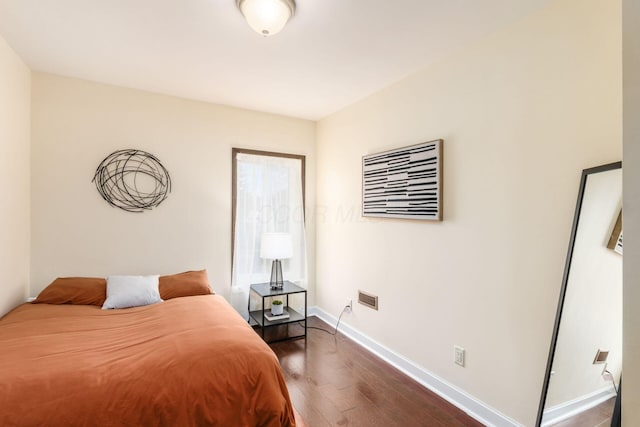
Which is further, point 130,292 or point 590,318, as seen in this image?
point 130,292

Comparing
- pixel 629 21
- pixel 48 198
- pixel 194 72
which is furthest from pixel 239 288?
pixel 629 21

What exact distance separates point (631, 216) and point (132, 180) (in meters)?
3.42

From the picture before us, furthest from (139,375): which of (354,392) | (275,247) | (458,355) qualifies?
(458,355)

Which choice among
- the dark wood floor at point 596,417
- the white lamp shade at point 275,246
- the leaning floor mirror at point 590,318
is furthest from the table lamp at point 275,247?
the dark wood floor at point 596,417

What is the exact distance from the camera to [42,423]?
121cm

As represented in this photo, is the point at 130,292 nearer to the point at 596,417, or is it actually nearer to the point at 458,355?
the point at 458,355

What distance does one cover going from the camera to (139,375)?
56.6 inches

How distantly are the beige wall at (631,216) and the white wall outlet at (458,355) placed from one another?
1538 millimetres

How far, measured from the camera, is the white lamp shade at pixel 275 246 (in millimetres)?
3252

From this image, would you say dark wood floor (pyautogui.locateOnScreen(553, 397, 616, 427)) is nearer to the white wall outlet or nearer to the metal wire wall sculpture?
the white wall outlet

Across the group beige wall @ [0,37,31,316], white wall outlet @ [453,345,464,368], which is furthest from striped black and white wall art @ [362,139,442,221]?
beige wall @ [0,37,31,316]

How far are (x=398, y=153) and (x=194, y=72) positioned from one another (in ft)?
6.13

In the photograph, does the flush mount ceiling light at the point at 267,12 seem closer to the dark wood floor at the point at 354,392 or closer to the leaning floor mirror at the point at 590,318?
the leaning floor mirror at the point at 590,318

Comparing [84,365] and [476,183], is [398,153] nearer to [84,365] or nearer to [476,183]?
[476,183]
